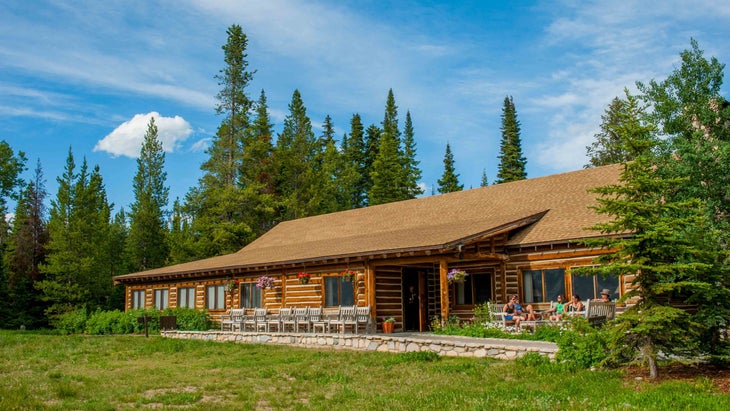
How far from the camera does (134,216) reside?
50281mm

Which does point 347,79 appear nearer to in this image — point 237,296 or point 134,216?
point 237,296

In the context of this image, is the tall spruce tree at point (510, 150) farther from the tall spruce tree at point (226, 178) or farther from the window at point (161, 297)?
the window at point (161, 297)

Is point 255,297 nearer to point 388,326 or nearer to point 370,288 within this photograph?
point 370,288

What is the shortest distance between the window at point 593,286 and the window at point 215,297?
15911 mm

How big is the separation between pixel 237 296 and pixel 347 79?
1092 centimetres

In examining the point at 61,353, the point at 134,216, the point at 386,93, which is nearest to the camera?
the point at 61,353

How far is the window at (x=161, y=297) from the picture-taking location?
105 feet

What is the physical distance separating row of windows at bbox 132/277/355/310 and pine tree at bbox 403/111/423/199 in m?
27.4

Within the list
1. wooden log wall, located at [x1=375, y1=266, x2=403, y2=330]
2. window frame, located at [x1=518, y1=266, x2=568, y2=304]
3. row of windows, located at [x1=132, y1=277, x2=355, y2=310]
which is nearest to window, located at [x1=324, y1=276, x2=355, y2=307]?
row of windows, located at [x1=132, y1=277, x2=355, y2=310]

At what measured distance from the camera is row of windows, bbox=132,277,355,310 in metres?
23.4

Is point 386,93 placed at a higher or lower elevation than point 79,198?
higher

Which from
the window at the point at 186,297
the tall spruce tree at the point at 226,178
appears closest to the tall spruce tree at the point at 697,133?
the window at the point at 186,297

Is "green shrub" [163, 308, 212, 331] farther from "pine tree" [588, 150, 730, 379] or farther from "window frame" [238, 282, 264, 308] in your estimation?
"pine tree" [588, 150, 730, 379]

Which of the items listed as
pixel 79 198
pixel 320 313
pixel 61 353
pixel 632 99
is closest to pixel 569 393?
pixel 632 99
